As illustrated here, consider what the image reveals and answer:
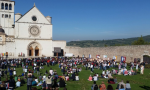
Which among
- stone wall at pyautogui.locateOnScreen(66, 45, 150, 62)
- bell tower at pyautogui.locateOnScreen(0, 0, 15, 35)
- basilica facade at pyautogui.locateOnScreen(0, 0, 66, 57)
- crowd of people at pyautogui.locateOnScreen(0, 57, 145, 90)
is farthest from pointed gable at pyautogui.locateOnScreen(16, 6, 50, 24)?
crowd of people at pyautogui.locateOnScreen(0, 57, 145, 90)

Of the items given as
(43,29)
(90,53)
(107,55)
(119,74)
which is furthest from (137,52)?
(43,29)

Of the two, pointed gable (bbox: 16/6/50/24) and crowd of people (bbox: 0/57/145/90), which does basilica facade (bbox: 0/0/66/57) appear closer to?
pointed gable (bbox: 16/6/50/24)

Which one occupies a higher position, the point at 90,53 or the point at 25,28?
the point at 25,28

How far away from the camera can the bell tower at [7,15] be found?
43531mm

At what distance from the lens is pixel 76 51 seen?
4516 cm

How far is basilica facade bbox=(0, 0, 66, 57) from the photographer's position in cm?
4019

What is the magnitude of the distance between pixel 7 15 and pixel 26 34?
885cm

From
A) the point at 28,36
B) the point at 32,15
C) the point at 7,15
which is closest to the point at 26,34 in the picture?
the point at 28,36

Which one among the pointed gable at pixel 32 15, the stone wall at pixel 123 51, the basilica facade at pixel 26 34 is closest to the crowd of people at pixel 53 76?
the stone wall at pixel 123 51

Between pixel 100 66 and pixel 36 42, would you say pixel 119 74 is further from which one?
pixel 36 42

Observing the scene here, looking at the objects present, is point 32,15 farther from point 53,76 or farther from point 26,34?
point 53,76

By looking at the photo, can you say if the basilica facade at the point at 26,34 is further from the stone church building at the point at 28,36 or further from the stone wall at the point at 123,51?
the stone wall at the point at 123,51

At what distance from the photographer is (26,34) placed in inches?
1655

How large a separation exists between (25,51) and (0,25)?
1024 cm
